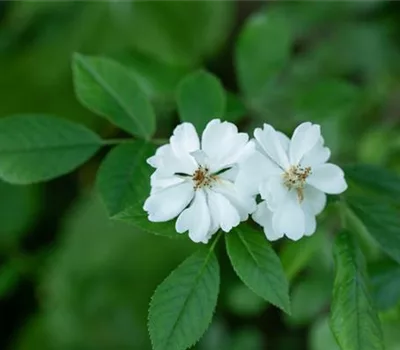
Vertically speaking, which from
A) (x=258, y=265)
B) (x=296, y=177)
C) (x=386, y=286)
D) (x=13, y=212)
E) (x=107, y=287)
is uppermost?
(x=296, y=177)

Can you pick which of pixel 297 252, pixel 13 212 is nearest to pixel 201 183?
pixel 297 252

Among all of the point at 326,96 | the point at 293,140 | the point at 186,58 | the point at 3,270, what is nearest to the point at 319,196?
the point at 293,140

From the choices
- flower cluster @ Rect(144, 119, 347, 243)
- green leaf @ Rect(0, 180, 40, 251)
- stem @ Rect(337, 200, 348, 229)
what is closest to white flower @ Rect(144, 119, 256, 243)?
flower cluster @ Rect(144, 119, 347, 243)

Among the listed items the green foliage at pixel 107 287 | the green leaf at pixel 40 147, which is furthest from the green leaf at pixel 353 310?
the green foliage at pixel 107 287

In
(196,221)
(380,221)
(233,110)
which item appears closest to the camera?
(196,221)

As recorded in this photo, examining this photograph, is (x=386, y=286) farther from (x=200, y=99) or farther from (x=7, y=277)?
(x=7, y=277)

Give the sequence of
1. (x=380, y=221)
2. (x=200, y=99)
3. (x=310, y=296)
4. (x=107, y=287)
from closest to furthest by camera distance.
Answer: (x=380, y=221)
(x=200, y=99)
(x=310, y=296)
(x=107, y=287)
